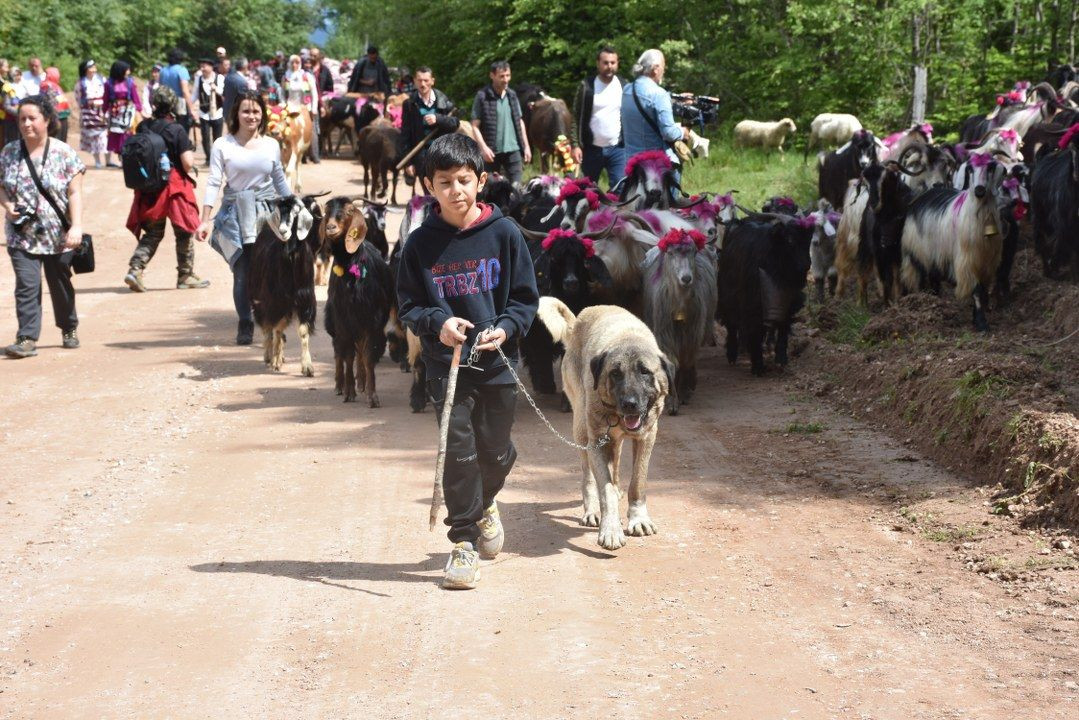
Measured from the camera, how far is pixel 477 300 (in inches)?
224

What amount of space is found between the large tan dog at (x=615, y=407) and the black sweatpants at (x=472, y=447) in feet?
2.21

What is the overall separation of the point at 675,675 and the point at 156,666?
78.4 inches

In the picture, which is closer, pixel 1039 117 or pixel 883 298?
pixel 883 298

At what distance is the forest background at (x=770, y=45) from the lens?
19188mm

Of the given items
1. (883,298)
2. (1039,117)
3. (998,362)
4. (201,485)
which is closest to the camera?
(201,485)

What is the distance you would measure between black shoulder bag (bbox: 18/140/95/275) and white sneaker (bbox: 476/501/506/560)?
658 cm

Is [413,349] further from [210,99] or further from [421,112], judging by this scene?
[210,99]

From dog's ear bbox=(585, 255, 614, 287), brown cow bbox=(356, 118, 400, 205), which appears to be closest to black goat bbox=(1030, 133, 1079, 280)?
dog's ear bbox=(585, 255, 614, 287)

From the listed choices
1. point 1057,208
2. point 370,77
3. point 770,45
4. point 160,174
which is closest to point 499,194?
point 160,174

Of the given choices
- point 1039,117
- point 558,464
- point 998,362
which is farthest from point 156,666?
point 1039,117

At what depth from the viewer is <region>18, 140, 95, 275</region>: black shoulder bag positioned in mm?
10992

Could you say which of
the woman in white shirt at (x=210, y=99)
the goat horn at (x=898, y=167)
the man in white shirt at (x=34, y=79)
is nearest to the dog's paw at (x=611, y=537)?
the goat horn at (x=898, y=167)

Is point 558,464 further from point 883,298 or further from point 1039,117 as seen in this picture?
point 1039,117

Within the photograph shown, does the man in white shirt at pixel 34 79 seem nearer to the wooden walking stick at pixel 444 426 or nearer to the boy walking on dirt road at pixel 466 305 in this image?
the boy walking on dirt road at pixel 466 305
